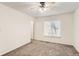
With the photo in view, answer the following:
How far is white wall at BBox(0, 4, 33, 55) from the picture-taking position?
233cm

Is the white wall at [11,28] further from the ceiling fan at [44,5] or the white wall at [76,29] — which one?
the white wall at [76,29]

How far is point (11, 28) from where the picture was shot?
8.71 feet

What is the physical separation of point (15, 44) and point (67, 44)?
1.66m

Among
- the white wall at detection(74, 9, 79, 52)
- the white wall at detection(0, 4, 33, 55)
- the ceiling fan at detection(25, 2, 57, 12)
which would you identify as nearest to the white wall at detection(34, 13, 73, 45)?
the white wall at detection(74, 9, 79, 52)

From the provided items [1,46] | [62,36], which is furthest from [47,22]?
[1,46]

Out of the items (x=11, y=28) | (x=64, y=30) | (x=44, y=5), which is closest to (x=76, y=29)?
(x=64, y=30)

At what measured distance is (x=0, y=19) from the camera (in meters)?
2.21

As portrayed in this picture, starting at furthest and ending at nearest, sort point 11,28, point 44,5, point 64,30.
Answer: point 11,28
point 64,30
point 44,5

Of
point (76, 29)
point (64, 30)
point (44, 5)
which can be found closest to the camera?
point (44, 5)

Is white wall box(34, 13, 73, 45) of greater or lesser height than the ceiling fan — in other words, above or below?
below

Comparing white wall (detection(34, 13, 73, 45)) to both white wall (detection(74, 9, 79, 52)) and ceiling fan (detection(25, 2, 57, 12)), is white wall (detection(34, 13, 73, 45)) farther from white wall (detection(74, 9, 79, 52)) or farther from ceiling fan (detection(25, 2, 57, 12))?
ceiling fan (detection(25, 2, 57, 12))

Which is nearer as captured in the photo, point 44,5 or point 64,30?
point 44,5

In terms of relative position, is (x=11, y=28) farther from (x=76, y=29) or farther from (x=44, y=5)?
(x=76, y=29)

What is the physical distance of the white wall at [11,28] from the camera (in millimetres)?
2330
